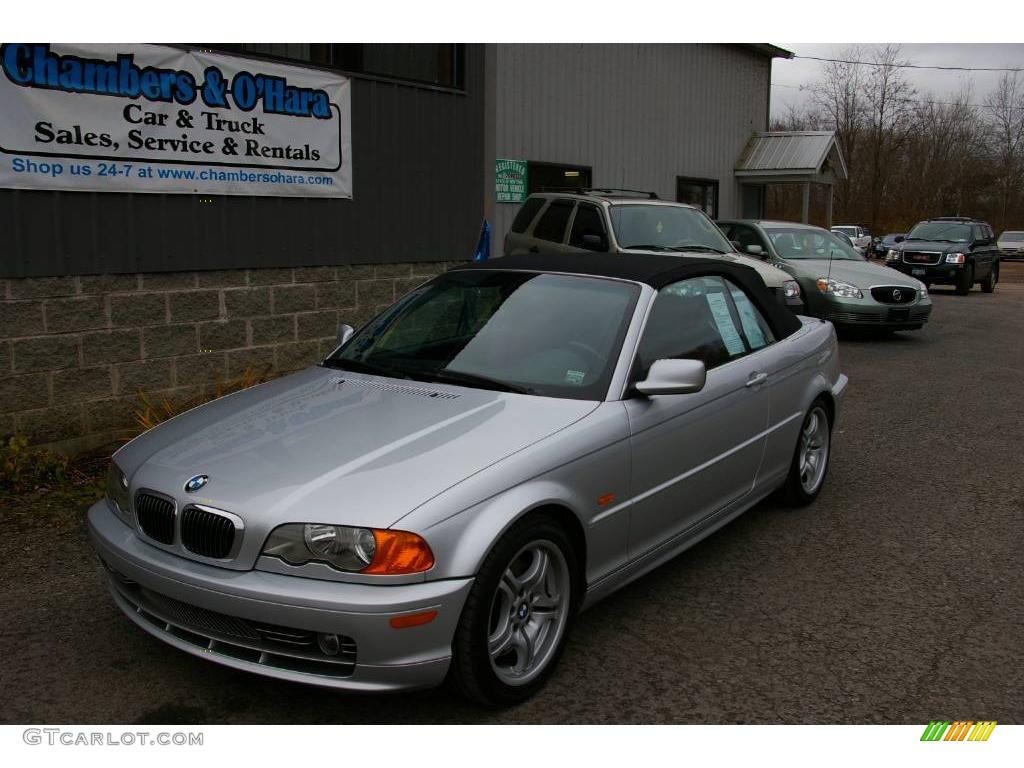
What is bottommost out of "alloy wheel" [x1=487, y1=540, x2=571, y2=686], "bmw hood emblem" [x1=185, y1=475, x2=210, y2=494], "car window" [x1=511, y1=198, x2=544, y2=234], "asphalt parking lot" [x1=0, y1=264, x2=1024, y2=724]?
"asphalt parking lot" [x1=0, y1=264, x2=1024, y2=724]

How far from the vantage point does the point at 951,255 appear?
824 inches

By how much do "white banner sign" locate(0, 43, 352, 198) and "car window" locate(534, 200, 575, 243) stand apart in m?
4.00

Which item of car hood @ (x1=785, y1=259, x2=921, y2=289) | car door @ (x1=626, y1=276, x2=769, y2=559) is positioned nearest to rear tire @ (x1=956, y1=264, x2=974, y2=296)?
car hood @ (x1=785, y1=259, x2=921, y2=289)

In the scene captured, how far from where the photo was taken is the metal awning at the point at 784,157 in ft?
70.2

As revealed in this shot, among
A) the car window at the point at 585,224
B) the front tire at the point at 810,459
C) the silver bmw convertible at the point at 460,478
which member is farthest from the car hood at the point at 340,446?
the car window at the point at 585,224

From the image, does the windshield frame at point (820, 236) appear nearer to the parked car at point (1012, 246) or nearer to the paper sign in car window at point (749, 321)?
the paper sign in car window at point (749, 321)

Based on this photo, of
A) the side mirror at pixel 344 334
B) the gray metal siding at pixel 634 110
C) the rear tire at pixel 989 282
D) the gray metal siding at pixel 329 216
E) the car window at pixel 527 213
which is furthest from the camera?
the rear tire at pixel 989 282

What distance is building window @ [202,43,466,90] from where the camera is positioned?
7.70 meters

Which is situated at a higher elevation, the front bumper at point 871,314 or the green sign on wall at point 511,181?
the green sign on wall at point 511,181

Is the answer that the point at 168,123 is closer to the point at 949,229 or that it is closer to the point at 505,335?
the point at 505,335

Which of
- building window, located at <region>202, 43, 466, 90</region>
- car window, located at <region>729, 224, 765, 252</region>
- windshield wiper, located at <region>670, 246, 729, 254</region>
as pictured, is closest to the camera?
building window, located at <region>202, 43, 466, 90</region>

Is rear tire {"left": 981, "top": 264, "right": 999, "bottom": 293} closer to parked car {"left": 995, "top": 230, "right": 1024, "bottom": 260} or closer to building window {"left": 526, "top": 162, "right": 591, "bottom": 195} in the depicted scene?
building window {"left": 526, "top": 162, "right": 591, "bottom": 195}

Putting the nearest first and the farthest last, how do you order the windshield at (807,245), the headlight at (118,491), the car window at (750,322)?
the headlight at (118,491)
the car window at (750,322)
the windshield at (807,245)

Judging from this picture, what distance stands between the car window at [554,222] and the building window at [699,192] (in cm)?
804
